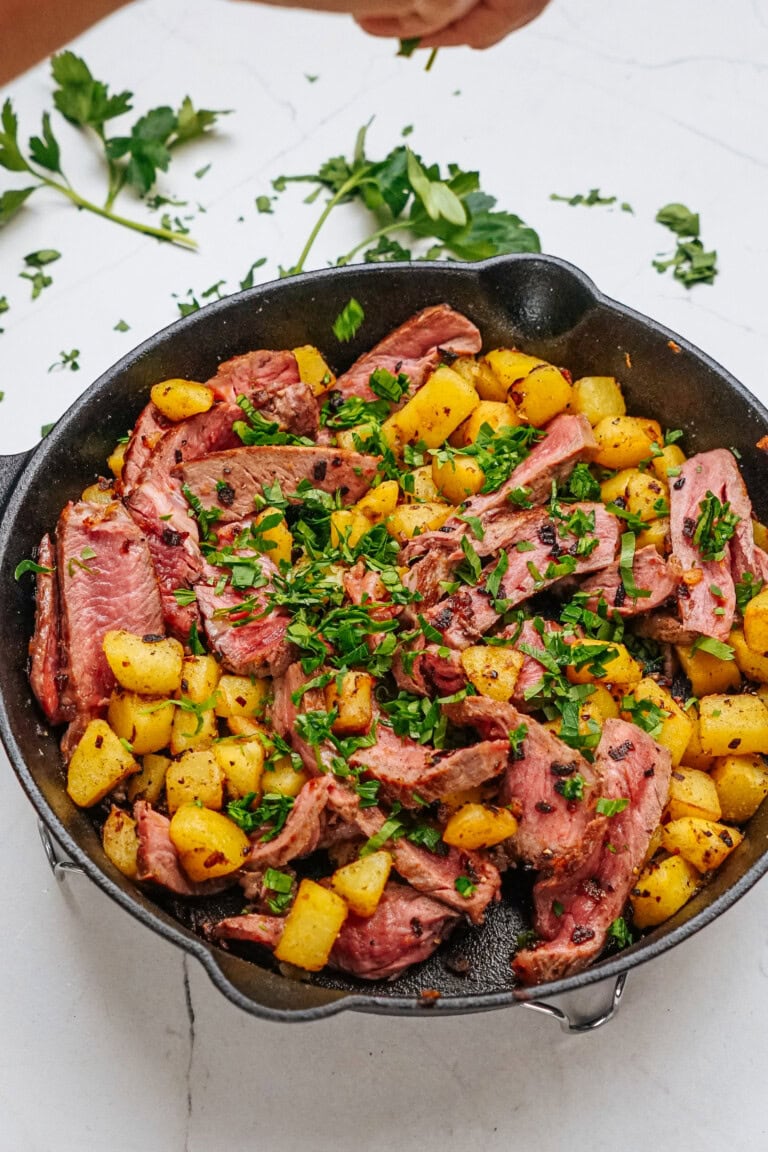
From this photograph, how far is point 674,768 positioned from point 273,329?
1672mm

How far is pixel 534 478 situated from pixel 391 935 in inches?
50.2

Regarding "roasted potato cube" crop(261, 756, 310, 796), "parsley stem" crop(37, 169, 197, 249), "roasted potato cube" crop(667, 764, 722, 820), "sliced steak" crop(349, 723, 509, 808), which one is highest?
"parsley stem" crop(37, 169, 197, 249)

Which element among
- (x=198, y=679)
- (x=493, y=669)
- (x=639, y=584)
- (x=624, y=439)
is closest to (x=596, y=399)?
(x=624, y=439)

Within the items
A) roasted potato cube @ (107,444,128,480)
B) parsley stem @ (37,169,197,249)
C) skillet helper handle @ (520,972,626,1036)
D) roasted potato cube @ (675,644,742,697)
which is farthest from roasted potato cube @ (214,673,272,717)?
parsley stem @ (37,169,197,249)

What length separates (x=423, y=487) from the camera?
322 cm

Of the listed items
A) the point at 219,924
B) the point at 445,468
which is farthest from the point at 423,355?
the point at 219,924

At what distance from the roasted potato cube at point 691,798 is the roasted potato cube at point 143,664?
1258 mm

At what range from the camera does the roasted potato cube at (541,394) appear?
321 cm

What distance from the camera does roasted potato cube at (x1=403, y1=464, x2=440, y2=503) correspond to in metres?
3.20

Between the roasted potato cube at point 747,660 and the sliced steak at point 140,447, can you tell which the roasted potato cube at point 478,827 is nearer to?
the roasted potato cube at point 747,660

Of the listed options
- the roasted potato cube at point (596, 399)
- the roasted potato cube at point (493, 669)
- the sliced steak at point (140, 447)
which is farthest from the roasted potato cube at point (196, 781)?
the roasted potato cube at point (596, 399)

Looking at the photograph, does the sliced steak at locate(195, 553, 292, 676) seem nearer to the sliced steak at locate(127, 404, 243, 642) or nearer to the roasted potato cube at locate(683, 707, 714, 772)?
the sliced steak at locate(127, 404, 243, 642)

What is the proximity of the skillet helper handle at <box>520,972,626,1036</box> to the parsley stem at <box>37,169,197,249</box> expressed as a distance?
2764 mm

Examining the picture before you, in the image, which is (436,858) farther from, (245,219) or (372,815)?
(245,219)
